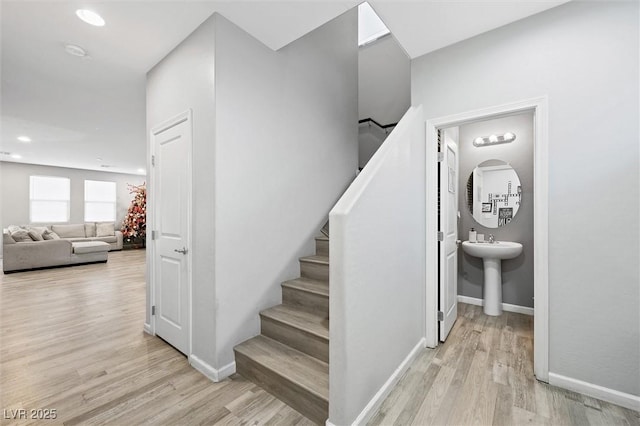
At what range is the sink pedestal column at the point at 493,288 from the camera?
3.25 m

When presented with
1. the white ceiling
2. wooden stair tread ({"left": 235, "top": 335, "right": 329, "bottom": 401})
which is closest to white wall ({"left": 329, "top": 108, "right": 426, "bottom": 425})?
wooden stair tread ({"left": 235, "top": 335, "right": 329, "bottom": 401})

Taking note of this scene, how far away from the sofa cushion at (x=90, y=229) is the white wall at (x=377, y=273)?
9.73m

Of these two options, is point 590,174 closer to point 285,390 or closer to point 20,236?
point 285,390

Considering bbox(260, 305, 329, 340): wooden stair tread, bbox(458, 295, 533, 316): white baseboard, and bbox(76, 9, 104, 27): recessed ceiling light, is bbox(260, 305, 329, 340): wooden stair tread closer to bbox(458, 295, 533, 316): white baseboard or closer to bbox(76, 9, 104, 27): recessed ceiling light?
bbox(458, 295, 533, 316): white baseboard

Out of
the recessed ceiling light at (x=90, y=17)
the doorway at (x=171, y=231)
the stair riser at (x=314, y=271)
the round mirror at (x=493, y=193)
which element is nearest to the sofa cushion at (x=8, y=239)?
the doorway at (x=171, y=231)

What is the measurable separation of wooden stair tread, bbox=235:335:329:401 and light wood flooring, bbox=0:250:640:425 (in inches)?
7.4

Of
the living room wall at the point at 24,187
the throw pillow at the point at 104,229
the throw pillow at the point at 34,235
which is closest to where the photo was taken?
the throw pillow at the point at 34,235

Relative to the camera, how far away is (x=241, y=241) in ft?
7.23

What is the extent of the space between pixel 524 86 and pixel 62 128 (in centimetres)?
663

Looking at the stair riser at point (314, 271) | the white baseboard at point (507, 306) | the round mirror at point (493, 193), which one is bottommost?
the white baseboard at point (507, 306)

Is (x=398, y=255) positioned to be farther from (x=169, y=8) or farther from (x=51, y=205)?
(x=51, y=205)

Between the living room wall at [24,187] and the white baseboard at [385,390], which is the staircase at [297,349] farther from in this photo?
the living room wall at [24,187]

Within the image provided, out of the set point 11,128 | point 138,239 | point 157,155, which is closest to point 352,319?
point 157,155

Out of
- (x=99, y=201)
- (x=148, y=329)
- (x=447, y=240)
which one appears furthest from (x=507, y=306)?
(x=99, y=201)
